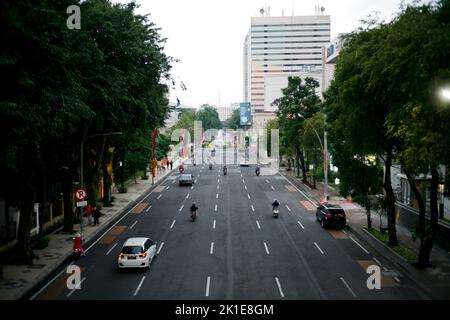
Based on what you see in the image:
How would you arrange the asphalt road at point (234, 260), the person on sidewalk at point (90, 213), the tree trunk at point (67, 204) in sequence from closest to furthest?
the asphalt road at point (234, 260) → the tree trunk at point (67, 204) → the person on sidewalk at point (90, 213)

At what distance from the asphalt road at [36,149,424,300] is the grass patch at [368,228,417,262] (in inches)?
53.1

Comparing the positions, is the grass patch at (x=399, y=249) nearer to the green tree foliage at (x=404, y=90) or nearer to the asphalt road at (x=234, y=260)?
the green tree foliage at (x=404, y=90)

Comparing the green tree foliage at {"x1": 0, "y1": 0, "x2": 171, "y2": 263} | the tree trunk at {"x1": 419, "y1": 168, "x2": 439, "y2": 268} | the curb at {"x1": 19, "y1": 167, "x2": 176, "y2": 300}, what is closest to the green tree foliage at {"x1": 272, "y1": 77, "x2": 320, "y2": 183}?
the curb at {"x1": 19, "y1": 167, "x2": 176, "y2": 300}

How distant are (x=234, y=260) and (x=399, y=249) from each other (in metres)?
10.2

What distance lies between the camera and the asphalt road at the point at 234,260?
857 inches

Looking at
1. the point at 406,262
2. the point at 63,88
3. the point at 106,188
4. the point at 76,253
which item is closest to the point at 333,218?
the point at 406,262

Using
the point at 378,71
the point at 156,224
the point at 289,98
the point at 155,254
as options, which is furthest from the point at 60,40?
the point at 289,98

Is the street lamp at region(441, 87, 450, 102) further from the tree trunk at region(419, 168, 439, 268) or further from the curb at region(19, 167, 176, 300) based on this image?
the curb at region(19, 167, 176, 300)

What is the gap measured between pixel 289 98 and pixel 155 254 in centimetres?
4030

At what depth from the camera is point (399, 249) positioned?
29.2m

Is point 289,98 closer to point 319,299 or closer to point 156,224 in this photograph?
point 156,224

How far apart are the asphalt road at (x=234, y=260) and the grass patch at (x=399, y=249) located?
1.35 meters

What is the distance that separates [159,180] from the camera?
68.1 meters

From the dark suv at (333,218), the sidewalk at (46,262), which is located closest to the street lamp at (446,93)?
the dark suv at (333,218)
